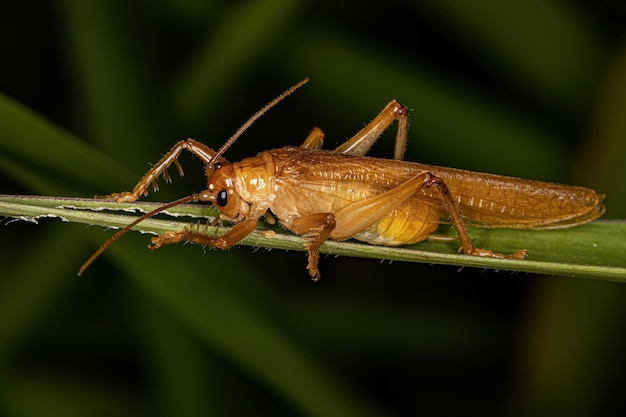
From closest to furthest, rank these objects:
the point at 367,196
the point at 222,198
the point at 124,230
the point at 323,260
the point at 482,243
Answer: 1. the point at 124,230
2. the point at 222,198
3. the point at 482,243
4. the point at 367,196
5. the point at 323,260

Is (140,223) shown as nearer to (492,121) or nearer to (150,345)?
(150,345)

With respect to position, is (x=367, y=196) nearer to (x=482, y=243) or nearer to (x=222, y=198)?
(x=482, y=243)

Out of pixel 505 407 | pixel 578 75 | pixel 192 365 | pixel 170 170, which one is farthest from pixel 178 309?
pixel 578 75

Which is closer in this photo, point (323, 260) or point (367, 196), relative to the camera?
point (367, 196)

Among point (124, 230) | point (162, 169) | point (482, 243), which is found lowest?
point (124, 230)

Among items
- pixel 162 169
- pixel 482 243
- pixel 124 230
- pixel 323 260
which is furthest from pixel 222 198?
pixel 323 260

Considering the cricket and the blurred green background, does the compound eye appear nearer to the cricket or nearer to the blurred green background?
the cricket
